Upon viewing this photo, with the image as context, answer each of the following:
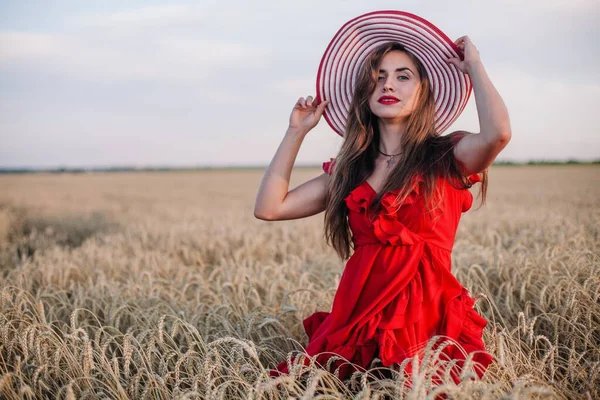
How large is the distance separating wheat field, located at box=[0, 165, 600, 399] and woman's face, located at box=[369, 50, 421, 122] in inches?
42.9

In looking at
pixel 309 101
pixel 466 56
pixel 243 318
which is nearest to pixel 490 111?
pixel 466 56

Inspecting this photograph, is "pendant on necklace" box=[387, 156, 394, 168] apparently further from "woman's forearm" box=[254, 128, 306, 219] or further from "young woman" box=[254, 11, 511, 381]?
"woman's forearm" box=[254, 128, 306, 219]

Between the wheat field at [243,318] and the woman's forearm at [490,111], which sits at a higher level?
the woman's forearm at [490,111]

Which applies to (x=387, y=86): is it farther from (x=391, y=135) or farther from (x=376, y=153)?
(x=376, y=153)

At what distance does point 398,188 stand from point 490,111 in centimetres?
49

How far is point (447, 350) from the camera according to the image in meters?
2.04

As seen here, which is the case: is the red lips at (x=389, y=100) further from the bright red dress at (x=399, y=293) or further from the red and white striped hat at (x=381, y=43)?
the bright red dress at (x=399, y=293)

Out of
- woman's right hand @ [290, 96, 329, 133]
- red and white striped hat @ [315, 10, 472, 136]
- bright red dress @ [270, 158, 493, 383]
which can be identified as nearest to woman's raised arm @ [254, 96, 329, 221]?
woman's right hand @ [290, 96, 329, 133]

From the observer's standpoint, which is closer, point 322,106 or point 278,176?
point 278,176

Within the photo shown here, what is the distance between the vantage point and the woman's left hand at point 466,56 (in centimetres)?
202

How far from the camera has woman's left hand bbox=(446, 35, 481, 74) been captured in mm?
2023

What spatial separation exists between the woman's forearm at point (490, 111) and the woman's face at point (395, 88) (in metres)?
0.35

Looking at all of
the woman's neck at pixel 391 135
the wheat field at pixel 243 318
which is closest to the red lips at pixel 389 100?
the woman's neck at pixel 391 135

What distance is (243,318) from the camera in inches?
123
